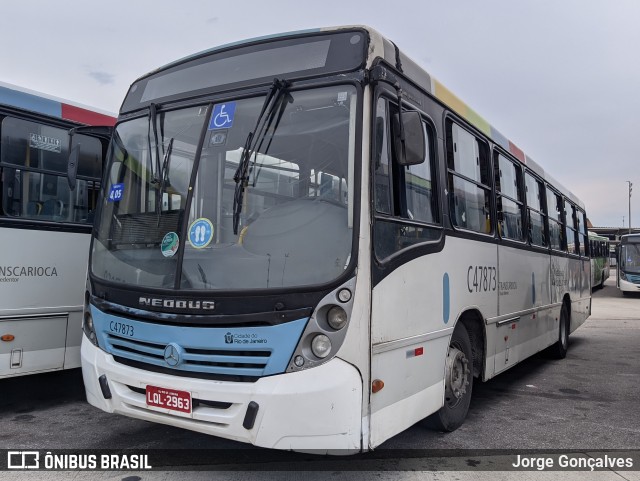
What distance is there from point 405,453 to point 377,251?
6.23 ft

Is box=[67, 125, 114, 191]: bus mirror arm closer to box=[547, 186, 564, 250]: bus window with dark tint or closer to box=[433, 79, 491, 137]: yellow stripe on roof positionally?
box=[433, 79, 491, 137]: yellow stripe on roof

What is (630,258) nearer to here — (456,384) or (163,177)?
(456,384)

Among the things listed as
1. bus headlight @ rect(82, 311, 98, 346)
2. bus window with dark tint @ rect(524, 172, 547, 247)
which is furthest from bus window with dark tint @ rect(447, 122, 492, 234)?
bus headlight @ rect(82, 311, 98, 346)

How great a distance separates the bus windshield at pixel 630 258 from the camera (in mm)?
26031

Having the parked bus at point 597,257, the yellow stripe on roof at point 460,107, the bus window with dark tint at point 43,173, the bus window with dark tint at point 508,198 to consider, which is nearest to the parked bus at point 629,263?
the parked bus at point 597,257

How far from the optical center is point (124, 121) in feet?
15.9

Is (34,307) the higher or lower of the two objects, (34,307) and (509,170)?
the lower

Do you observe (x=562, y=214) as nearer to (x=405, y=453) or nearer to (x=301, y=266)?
(x=405, y=453)

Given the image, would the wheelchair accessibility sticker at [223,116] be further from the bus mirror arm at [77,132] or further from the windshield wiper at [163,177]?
the bus mirror arm at [77,132]

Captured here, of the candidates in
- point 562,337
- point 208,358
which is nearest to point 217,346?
point 208,358

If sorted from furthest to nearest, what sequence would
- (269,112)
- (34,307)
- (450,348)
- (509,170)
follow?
(509,170) → (34,307) → (450,348) → (269,112)

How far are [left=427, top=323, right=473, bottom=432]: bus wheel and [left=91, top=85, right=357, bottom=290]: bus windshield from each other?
1.89m

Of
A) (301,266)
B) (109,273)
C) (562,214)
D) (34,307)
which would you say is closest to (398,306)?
(301,266)

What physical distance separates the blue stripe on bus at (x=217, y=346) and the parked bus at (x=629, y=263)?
87.5 feet
